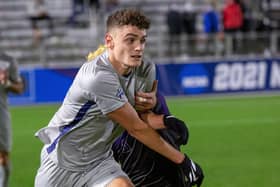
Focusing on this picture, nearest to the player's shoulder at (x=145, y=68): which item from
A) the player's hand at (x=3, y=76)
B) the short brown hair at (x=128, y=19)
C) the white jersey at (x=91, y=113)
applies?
the white jersey at (x=91, y=113)

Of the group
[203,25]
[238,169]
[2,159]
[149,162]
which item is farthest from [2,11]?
[149,162]

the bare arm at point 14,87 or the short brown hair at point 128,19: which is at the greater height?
the short brown hair at point 128,19

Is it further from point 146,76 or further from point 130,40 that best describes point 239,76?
point 130,40

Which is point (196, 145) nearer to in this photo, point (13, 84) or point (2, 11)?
point (13, 84)

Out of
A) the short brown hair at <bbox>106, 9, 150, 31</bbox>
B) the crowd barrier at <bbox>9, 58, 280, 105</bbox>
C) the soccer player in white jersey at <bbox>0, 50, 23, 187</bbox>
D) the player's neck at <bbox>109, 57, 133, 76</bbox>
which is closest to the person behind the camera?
the short brown hair at <bbox>106, 9, 150, 31</bbox>

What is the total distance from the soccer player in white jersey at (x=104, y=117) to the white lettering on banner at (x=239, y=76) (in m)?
16.8

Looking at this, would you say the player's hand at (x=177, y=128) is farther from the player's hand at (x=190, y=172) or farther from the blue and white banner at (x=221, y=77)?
the blue and white banner at (x=221, y=77)

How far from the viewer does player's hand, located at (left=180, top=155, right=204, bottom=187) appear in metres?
6.46

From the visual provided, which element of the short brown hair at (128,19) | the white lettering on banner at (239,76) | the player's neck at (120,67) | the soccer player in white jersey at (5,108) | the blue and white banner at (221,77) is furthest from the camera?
the white lettering on banner at (239,76)

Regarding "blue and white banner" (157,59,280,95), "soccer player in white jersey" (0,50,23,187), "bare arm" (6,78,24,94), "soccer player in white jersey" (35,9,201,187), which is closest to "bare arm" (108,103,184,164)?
"soccer player in white jersey" (35,9,201,187)

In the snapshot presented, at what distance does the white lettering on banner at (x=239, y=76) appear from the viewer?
75.9 ft

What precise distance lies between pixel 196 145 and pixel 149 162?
307 inches

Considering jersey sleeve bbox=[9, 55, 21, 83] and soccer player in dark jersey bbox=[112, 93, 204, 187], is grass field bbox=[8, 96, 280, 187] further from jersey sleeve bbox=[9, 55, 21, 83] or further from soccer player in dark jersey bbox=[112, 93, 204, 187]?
soccer player in dark jersey bbox=[112, 93, 204, 187]

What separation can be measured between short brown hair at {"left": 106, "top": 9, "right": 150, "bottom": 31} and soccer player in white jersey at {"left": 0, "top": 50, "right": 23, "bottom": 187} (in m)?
3.58
